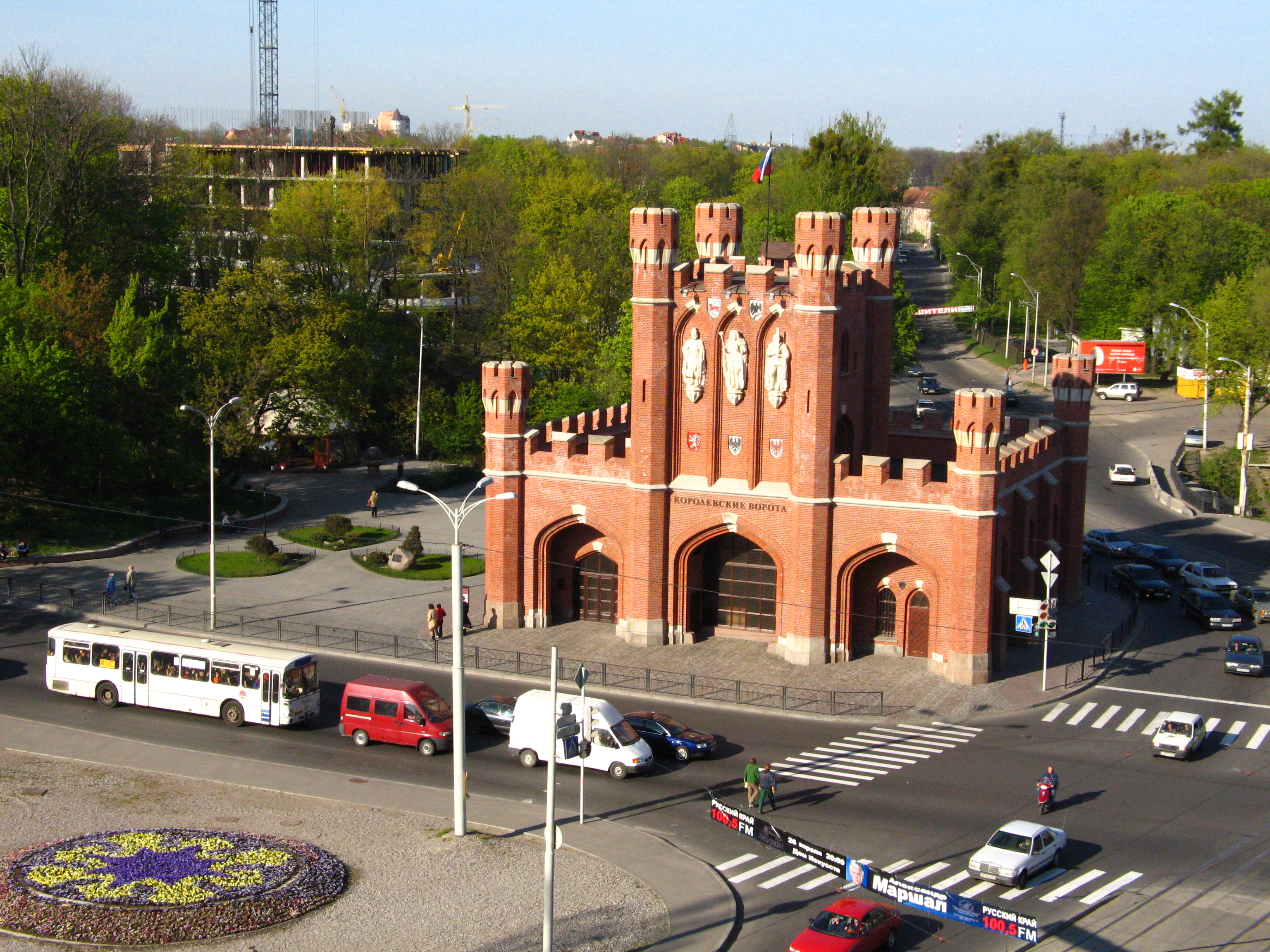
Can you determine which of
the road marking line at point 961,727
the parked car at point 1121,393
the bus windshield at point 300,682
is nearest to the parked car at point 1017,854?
the road marking line at point 961,727

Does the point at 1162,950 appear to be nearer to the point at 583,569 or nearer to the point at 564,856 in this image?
the point at 564,856

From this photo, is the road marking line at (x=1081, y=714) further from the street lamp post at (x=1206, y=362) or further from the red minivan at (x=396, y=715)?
the street lamp post at (x=1206, y=362)

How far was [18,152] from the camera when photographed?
8200 centimetres

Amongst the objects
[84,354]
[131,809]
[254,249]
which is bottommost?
[131,809]

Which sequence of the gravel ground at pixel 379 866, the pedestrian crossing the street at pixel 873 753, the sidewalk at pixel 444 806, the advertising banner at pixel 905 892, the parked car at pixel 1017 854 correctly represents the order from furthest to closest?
1. the pedestrian crossing the street at pixel 873 753
2. the parked car at pixel 1017 854
3. the sidewalk at pixel 444 806
4. the gravel ground at pixel 379 866
5. the advertising banner at pixel 905 892

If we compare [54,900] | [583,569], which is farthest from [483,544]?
[54,900]

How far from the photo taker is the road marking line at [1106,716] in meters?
43.2

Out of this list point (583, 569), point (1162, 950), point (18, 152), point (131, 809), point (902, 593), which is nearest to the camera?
point (1162, 950)

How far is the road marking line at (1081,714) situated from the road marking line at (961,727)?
2869 millimetres

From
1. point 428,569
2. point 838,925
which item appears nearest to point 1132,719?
point 838,925

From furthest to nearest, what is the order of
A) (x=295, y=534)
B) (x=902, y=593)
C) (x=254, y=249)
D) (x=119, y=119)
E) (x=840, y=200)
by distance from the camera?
1. (x=840, y=200)
2. (x=254, y=249)
3. (x=119, y=119)
4. (x=295, y=534)
5. (x=902, y=593)

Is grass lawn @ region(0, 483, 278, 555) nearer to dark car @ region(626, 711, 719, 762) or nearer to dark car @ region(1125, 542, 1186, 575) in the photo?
dark car @ region(626, 711, 719, 762)

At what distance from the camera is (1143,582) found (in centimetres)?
5884

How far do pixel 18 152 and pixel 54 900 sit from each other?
209ft
